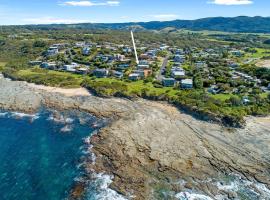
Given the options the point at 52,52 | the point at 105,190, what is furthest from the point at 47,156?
the point at 52,52

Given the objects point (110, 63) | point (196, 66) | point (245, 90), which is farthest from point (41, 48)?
point (245, 90)

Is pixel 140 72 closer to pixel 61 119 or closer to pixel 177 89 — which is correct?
pixel 177 89

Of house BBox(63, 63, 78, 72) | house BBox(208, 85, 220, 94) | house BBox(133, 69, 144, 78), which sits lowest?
house BBox(63, 63, 78, 72)

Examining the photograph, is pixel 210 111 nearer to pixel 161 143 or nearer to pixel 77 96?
pixel 161 143

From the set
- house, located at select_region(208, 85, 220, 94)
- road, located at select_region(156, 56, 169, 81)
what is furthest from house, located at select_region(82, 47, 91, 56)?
house, located at select_region(208, 85, 220, 94)

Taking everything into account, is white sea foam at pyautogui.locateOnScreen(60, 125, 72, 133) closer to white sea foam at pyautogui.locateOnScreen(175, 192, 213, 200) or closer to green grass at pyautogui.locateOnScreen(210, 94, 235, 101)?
white sea foam at pyautogui.locateOnScreen(175, 192, 213, 200)

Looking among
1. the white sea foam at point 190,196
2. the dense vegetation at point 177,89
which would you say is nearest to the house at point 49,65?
the dense vegetation at point 177,89
